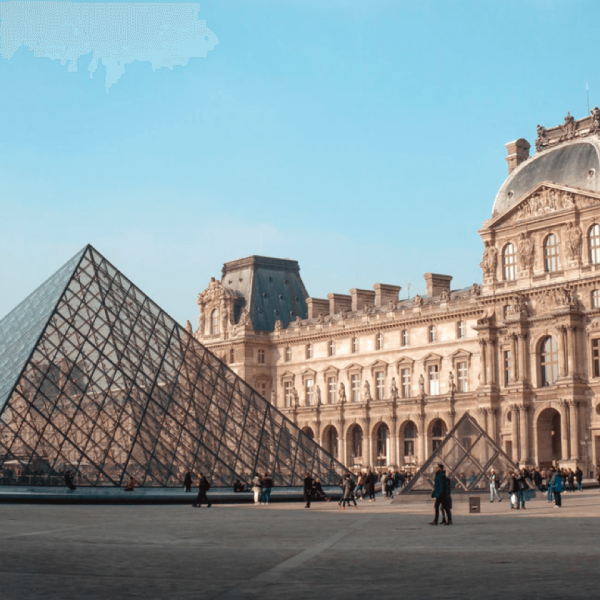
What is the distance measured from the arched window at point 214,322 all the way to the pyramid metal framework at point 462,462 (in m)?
43.2

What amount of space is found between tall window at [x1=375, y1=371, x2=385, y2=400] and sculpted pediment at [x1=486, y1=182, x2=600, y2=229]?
1366 centimetres

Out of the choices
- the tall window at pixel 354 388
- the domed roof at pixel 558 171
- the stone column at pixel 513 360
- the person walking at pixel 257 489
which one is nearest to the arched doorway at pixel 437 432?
the tall window at pixel 354 388

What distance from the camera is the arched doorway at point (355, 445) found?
65.0m

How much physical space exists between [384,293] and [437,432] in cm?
1058

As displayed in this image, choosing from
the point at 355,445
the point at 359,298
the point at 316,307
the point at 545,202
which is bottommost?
the point at 355,445

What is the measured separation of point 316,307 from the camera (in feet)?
238

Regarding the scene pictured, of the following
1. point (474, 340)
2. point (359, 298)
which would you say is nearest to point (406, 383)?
point (474, 340)

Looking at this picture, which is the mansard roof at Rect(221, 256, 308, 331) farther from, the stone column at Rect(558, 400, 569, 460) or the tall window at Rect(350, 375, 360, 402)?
the stone column at Rect(558, 400, 569, 460)

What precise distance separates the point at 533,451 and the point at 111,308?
83.3 feet

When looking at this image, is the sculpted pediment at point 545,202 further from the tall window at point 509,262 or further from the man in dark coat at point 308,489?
the man in dark coat at point 308,489

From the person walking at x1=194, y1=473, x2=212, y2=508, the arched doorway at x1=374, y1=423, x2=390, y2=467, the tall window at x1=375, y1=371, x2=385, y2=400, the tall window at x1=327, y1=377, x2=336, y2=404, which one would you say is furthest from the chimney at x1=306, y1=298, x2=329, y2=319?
the person walking at x1=194, y1=473, x2=212, y2=508

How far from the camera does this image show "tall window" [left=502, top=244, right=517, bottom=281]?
177ft

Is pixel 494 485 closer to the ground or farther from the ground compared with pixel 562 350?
closer to the ground

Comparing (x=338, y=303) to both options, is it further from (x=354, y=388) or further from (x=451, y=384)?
(x=451, y=384)
